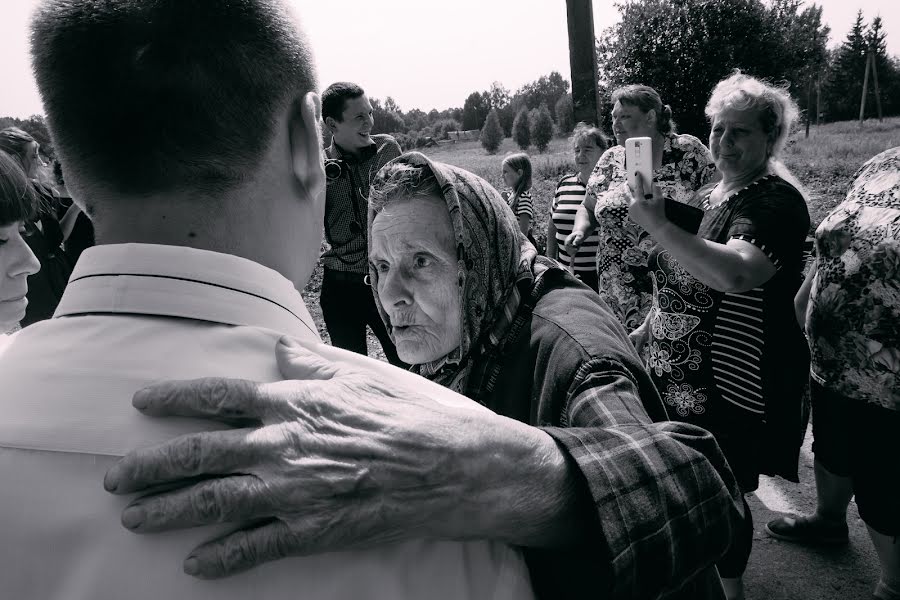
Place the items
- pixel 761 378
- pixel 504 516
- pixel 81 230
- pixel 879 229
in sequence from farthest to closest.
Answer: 1. pixel 81 230
2. pixel 761 378
3. pixel 879 229
4. pixel 504 516

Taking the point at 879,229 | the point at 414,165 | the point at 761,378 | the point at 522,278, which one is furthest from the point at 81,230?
the point at 879,229

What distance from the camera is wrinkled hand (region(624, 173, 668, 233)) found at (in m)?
2.68

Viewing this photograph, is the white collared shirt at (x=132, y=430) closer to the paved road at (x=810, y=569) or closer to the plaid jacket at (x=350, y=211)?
the paved road at (x=810, y=569)

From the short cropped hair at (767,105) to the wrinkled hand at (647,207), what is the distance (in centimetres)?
58

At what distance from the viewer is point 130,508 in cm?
64

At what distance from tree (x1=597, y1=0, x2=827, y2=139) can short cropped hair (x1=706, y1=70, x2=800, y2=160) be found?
14340 millimetres

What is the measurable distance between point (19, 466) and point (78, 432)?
0.07 meters

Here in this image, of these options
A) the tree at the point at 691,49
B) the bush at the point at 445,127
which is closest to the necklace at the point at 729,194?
the tree at the point at 691,49

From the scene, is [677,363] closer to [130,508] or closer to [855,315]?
[855,315]

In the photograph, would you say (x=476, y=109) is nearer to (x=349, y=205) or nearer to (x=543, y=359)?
(x=349, y=205)

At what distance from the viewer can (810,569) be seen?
291 centimetres

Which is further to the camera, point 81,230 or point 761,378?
point 81,230

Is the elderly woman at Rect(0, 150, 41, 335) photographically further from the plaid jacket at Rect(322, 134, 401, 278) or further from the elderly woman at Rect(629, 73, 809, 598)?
the elderly woman at Rect(629, 73, 809, 598)

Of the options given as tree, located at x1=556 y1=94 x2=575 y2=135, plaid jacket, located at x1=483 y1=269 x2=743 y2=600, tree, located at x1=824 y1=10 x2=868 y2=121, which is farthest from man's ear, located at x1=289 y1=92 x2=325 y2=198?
tree, located at x1=824 y1=10 x2=868 y2=121
